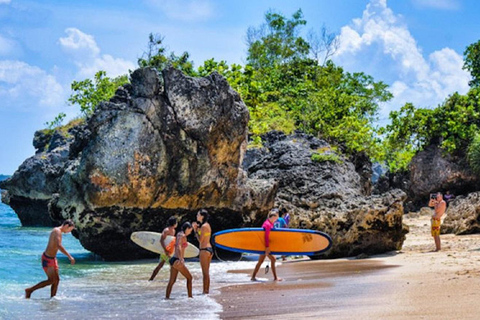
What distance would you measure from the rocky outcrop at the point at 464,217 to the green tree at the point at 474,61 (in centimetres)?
1859

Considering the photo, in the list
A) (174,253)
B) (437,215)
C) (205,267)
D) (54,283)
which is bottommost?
(54,283)

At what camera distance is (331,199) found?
57.8ft

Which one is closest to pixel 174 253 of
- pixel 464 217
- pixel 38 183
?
A: pixel 464 217

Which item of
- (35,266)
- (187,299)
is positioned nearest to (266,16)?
(35,266)

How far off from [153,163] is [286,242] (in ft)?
13.6

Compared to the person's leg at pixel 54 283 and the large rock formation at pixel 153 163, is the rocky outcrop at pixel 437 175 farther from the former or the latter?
the person's leg at pixel 54 283

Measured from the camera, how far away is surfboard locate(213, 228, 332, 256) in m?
14.8

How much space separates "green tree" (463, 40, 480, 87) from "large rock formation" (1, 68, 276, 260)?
71.1ft

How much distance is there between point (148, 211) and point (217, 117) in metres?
3.17

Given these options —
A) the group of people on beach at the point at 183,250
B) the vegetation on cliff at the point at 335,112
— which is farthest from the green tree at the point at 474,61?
the group of people on beach at the point at 183,250

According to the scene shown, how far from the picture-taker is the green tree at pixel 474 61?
115 feet

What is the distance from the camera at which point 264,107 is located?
3145cm

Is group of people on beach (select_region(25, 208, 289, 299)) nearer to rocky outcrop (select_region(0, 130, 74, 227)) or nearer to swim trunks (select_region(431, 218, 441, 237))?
swim trunks (select_region(431, 218, 441, 237))

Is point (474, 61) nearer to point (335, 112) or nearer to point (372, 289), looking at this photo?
point (335, 112)
